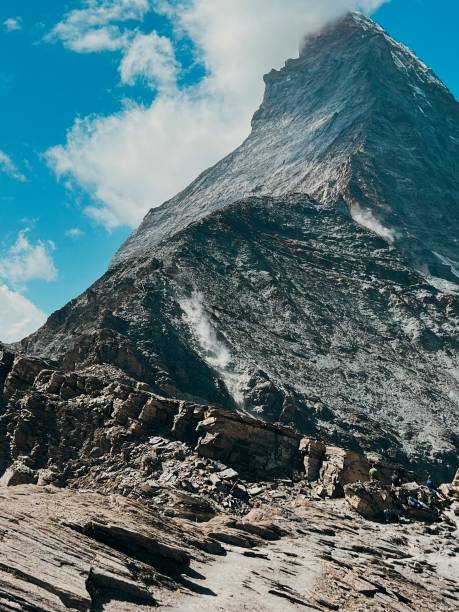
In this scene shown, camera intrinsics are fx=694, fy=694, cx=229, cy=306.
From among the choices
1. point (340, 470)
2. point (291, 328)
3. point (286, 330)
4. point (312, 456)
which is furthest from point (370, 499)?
point (291, 328)

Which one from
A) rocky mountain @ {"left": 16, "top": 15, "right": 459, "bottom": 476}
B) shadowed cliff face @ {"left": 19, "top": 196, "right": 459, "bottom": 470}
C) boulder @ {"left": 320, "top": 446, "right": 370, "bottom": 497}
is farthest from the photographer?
shadowed cliff face @ {"left": 19, "top": 196, "right": 459, "bottom": 470}

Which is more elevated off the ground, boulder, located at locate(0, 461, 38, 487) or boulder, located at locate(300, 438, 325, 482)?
boulder, located at locate(300, 438, 325, 482)

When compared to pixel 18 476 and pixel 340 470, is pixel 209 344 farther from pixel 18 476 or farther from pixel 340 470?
pixel 340 470

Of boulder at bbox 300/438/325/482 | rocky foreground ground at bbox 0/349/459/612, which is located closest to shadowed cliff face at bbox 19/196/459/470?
rocky foreground ground at bbox 0/349/459/612

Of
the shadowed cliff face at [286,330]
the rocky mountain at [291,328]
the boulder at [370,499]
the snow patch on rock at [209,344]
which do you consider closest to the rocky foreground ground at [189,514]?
the boulder at [370,499]

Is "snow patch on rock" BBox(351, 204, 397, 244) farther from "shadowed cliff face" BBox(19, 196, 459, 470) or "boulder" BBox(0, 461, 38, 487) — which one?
"boulder" BBox(0, 461, 38, 487)

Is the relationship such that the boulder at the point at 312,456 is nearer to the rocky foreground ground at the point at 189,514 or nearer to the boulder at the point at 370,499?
the rocky foreground ground at the point at 189,514

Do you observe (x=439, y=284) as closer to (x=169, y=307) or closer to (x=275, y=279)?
(x=275, y=279)

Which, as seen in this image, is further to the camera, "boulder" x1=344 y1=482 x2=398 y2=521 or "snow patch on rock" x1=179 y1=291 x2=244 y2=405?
"snow patch on rock" x1=179 y1=291 x2=244 y2=405

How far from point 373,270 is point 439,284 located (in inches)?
764

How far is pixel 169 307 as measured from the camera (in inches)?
5044

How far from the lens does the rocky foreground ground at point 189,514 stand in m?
22.0

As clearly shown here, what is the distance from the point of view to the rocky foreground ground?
21969 millimetres

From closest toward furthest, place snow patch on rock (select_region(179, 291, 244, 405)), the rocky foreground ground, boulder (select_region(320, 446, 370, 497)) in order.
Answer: the rocky foreground ground → boulder (select_region(320, 446, 370, 497)) → snow patch on rock (select_region(179, 291, 244, 405))
